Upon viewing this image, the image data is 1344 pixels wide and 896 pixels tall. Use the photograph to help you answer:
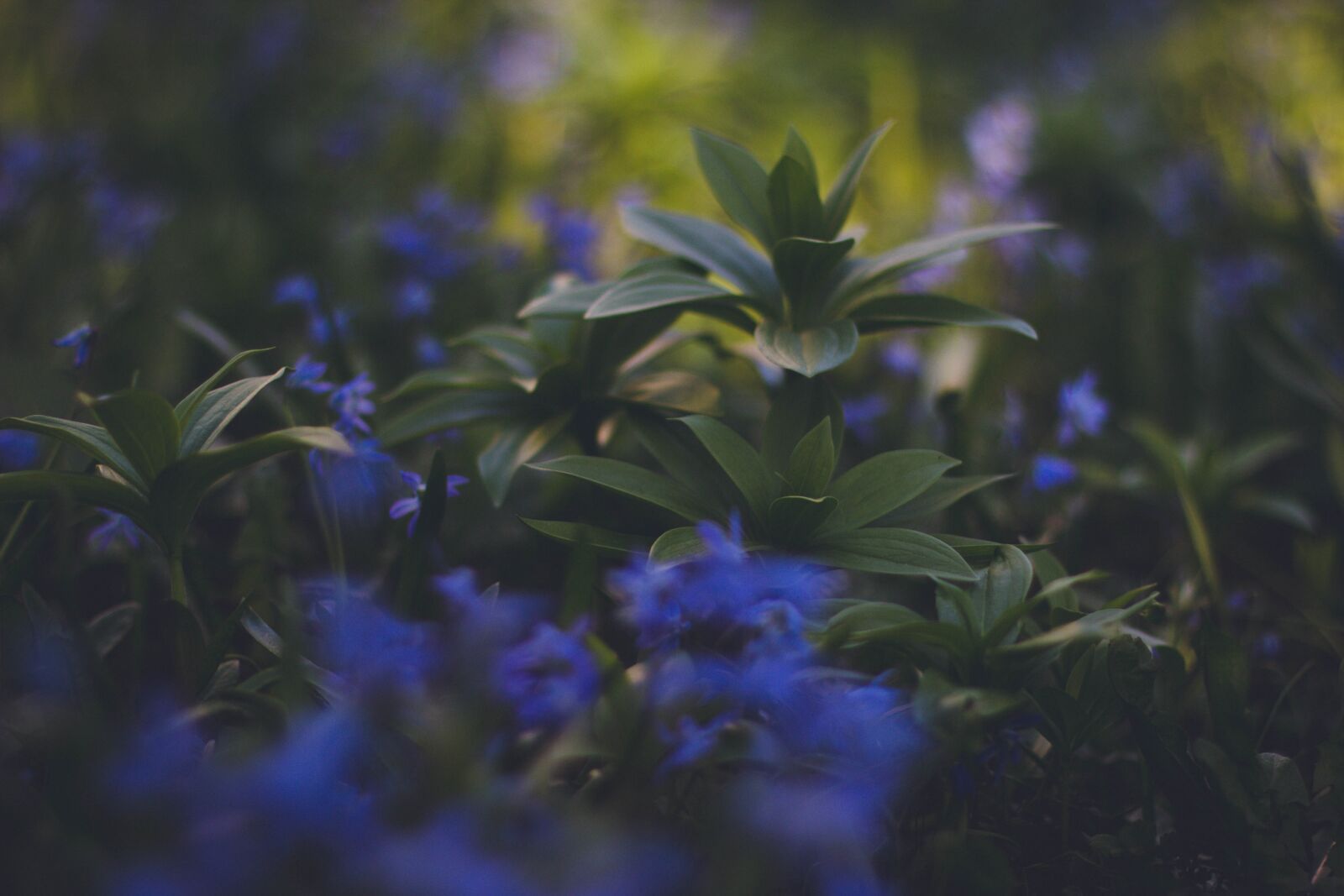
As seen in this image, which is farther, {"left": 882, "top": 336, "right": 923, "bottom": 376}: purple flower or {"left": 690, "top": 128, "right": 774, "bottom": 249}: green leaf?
{"left": 882, "top": 336, "right": 923, "bottom": 376}: purple flower

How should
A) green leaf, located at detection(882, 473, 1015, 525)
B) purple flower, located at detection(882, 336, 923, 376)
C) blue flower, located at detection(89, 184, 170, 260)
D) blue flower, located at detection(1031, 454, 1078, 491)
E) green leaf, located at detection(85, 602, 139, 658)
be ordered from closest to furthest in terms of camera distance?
green leaf, located at detection(85, 602, 139, 658) → green leaf, located at detection(882, 473, 1015, 525) → blue flower, located at detection(1031, 454, 1078, 491) → purple flower, located at detection(882, 336, 923, 376) → blue flower, located at detection(89, 184, 170, 260)

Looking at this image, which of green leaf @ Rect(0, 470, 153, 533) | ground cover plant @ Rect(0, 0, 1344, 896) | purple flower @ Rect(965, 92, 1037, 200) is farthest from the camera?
purple flower @ Rect(965, 92, 1037, 200)

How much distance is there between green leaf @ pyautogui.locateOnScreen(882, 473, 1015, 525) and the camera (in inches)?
44.4

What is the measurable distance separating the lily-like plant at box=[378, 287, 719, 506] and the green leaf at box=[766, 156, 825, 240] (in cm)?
20

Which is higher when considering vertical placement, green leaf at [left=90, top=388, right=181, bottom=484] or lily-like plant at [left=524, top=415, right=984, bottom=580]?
green leaf at [left=90, top=388, right=181, bottom=484]

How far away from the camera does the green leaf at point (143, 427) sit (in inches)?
35.9

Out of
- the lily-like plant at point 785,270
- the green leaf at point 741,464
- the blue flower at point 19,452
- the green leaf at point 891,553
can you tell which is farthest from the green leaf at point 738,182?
the blue flower at point 19,452

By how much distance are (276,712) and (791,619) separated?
20.6 inches

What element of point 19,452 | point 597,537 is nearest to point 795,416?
point 597,537

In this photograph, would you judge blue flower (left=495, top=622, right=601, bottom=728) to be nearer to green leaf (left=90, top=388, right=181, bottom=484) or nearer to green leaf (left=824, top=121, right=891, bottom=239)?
green leaf (left=90, top=388, right=181, bottom=484)

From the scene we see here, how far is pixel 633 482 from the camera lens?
3.48 ft

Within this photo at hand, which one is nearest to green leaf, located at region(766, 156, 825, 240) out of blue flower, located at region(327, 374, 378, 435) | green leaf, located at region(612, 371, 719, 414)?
green leaf, located at region(612, 371, 719, 414)

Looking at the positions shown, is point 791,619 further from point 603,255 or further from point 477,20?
point 477,20

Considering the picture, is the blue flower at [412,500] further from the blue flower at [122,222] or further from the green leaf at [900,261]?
the blue flower at [122,222]
